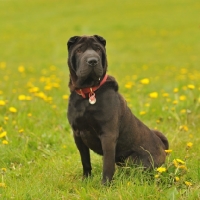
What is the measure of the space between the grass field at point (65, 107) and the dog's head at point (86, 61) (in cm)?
90

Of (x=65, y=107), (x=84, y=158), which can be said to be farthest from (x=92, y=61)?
(x=65, y=107)

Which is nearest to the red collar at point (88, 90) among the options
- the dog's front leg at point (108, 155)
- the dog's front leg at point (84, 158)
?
the dog's front leg at point (108, 155)

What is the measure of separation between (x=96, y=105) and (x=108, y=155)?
0.44m

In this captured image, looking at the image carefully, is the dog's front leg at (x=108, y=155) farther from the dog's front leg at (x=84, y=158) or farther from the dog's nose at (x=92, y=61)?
the dog's nose at (x=92, y=61)

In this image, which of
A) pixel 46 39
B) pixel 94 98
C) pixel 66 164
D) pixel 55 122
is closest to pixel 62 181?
pixel 66 164

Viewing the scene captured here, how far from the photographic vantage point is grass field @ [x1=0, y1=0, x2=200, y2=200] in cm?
352

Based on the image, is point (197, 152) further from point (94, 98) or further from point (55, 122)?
point (55, 122)

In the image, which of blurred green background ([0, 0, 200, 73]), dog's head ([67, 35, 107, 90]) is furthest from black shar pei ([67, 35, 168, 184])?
blurred green background ([0, 0, 200, 73])

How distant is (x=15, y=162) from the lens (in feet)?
14.6

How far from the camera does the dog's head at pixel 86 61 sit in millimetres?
3445

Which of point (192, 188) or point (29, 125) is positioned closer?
point (192, 188)

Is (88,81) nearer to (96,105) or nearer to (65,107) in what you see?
(96,105)

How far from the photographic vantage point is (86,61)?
343cm

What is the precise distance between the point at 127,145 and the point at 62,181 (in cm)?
68
